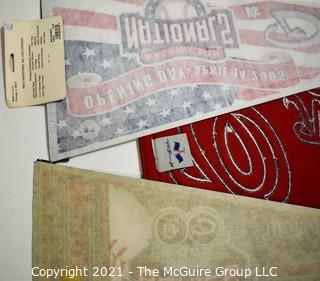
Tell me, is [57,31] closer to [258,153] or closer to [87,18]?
[87,18]

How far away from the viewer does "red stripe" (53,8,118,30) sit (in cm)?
88

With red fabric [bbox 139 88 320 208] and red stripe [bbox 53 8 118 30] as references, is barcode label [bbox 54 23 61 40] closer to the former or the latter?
red stripe [bbox 53 8 118 30]

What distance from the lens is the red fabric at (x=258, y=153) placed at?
31.7 inches

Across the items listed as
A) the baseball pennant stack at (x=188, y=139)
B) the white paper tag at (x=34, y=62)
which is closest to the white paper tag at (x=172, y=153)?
the baseball pennant stack at (x=188, y=139)

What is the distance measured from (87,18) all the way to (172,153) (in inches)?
16.9

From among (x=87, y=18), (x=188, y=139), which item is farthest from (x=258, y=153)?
(x=87, y=18)

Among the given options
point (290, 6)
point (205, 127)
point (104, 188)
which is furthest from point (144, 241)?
point (290, 6)

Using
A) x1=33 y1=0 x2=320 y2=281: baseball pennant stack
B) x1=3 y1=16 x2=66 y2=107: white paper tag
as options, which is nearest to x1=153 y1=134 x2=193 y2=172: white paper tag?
x1=33 y1=0 x2=320 y2=281: baseball pennant stack

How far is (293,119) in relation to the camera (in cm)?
85

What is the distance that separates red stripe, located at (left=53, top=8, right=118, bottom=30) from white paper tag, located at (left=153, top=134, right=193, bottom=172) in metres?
0.34

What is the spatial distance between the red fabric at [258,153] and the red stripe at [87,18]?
1.08 feet

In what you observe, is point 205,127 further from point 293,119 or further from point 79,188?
point 79,188

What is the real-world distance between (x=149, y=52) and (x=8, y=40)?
1.19ft

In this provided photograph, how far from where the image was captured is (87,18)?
Result: 0.89 meters
